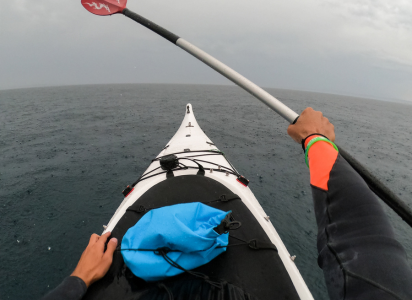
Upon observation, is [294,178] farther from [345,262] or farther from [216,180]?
[345,262]

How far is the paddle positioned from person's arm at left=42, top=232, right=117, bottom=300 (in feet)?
7.54

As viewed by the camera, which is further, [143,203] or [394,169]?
Answer: [394,169]

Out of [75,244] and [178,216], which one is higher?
[178,216]

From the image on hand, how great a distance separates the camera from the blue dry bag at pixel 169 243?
1666mm

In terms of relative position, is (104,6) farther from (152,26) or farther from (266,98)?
(266,98)

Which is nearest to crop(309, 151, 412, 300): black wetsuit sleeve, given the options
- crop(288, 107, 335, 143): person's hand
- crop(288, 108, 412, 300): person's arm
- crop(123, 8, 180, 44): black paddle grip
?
crop(288, 108, 412, 300): person's arm

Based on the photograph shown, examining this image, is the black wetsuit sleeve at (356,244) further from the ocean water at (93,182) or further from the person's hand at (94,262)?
the ocean water at (93,182)

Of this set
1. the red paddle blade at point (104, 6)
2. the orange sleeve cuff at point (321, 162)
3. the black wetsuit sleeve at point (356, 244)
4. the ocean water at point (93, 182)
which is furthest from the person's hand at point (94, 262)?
the red paddle blade at point (104, 6)

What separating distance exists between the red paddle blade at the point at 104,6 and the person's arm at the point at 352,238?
154 inches

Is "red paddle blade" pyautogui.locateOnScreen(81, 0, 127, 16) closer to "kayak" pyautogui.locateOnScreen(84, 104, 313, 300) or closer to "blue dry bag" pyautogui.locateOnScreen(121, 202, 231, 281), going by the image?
"kayak" pyautogui.locateOnScreen(84, 104, 313, 300)

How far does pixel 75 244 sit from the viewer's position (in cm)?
480

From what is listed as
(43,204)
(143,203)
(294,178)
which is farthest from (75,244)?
(294,178)

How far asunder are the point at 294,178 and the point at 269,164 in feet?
5.19

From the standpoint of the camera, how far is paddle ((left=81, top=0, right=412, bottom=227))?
134cm
